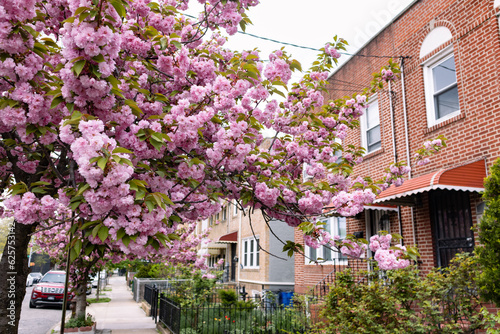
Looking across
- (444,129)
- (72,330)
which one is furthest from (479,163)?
(72,330)

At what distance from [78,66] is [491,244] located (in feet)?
16.6

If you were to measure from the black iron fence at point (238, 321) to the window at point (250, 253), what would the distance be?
31.9ft

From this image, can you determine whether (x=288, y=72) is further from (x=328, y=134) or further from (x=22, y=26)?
(x=22, y=26)

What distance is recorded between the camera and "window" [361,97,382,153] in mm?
11078

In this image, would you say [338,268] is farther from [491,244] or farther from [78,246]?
[78,246]

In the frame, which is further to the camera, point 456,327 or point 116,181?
point 456,327

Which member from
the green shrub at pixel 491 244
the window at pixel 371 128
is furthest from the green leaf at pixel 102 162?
the window at pixel 371 128

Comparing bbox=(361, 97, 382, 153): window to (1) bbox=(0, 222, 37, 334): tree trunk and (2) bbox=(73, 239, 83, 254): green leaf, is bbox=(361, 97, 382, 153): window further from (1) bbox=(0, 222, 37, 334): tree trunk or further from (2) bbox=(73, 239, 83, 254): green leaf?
(2) bbox=(73, 239, 83, 254): green leaf

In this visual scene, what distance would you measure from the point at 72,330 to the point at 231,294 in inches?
160

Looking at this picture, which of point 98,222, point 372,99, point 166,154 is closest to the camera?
point 98,222

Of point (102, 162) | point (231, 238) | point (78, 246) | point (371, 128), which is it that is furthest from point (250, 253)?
point (102, 162)

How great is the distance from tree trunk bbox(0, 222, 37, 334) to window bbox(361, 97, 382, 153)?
9.32 metres

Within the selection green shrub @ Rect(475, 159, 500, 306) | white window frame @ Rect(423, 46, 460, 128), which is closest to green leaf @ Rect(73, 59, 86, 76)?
green shrub @ Rect(475, 159, 500, 306)

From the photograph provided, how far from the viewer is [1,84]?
3.38 m
